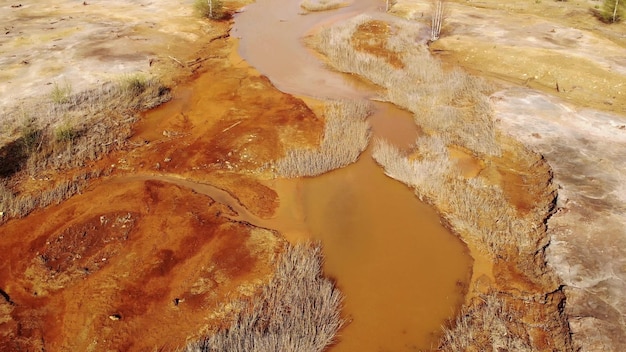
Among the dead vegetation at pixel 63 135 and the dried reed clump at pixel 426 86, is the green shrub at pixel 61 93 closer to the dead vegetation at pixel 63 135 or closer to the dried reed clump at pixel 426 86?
the dead vegetation at pixel 63 135

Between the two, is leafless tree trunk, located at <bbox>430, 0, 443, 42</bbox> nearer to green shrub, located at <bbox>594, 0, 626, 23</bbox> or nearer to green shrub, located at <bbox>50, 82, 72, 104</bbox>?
green shrub, located at <bbox>594, 0, 626, 23</bbox>

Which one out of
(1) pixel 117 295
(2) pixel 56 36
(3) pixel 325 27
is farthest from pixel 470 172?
(2) pixel 56 36

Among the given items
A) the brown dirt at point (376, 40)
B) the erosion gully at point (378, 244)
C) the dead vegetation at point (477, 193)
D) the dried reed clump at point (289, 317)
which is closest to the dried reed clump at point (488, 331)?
the dead vegetation at point (477, 193)

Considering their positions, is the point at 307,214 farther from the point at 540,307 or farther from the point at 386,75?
the point at 386,75

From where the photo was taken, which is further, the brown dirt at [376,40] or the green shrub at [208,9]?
the green shrub at [208,9]

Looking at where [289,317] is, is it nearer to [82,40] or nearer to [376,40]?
[376,40]

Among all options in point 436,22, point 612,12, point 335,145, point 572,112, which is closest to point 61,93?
point 335,145
